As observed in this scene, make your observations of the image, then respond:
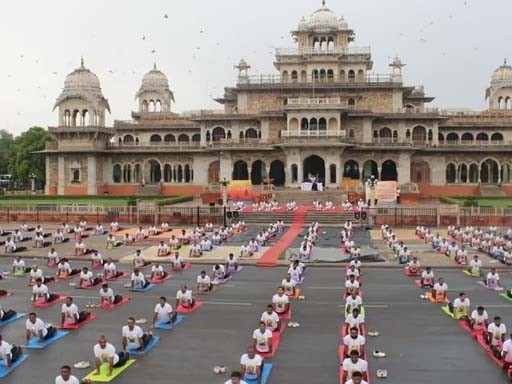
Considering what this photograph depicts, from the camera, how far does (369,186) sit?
56.5 meters

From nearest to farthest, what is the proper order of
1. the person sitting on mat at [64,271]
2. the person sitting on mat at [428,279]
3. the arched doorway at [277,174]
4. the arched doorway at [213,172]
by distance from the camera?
the person sitting on mat at [428,279] → the person sitting on mat at [64,271] → the arched doorway at [277,174] → the arched doorway at [213,172]

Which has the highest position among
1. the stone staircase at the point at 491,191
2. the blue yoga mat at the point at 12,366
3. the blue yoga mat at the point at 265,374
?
the stone staircase at the point at 491,191

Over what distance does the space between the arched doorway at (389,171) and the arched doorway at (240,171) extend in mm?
15975

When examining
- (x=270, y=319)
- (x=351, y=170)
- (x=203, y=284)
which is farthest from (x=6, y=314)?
(x=351, y=170)

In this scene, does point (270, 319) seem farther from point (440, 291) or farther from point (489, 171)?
point (489, 171)

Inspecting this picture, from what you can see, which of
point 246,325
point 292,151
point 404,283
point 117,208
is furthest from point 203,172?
point 246,325

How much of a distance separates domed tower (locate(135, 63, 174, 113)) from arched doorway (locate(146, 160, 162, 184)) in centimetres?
1288

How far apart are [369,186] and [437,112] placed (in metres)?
26.9

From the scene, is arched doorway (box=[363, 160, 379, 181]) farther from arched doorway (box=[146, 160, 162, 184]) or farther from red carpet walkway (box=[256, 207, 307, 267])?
arched doorway (box=[146, 160, 162, 184])

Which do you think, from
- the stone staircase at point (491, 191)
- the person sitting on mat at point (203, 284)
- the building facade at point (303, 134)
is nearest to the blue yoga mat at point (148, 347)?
the person sitting on mat at point (203, 284)

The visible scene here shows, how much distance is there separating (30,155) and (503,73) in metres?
67.5

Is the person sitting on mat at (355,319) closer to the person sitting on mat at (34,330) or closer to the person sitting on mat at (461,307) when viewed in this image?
the person sitting on mat at (461,307)

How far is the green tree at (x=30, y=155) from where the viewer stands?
97.6 meters

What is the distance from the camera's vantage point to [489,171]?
80688mm
